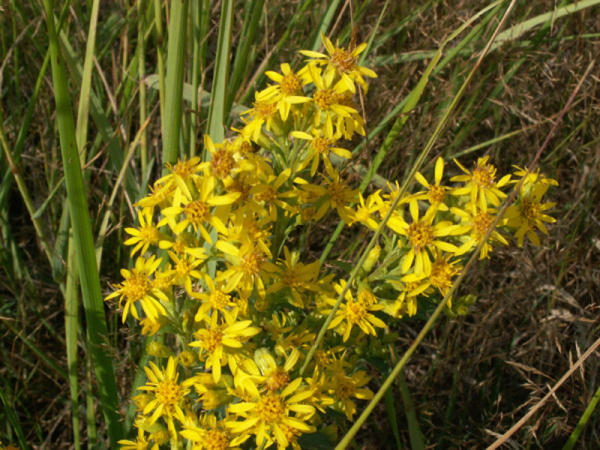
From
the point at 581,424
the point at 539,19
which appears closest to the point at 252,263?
the point at 581,424

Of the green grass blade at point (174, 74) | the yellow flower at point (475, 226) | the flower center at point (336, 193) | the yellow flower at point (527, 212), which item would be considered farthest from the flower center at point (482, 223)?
the green grass blade at point (174, 74)

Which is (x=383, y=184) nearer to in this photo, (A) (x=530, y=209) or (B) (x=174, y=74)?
(A) (x=530, y=209)

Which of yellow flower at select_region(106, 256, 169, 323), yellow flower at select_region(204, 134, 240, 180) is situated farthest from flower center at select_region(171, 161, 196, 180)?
yellow flower at select_region(106, 256, 169, 323)

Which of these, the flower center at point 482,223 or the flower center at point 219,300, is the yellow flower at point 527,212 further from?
the flower center at point 219,300

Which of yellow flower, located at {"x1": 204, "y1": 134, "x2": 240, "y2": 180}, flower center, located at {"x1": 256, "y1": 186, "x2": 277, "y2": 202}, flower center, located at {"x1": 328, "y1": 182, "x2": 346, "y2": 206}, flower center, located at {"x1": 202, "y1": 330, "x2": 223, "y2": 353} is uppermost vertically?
yellow flower, located at {"x1": 204, "y1": 134, "x2": 240, "y2": 180}

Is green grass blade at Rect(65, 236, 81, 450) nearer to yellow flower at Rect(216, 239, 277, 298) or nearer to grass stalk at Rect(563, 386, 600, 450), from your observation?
yellow flower at Rect(216, 239, 277, 298)

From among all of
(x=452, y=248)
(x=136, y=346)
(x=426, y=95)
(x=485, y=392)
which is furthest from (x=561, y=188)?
(x=136, y=346)
